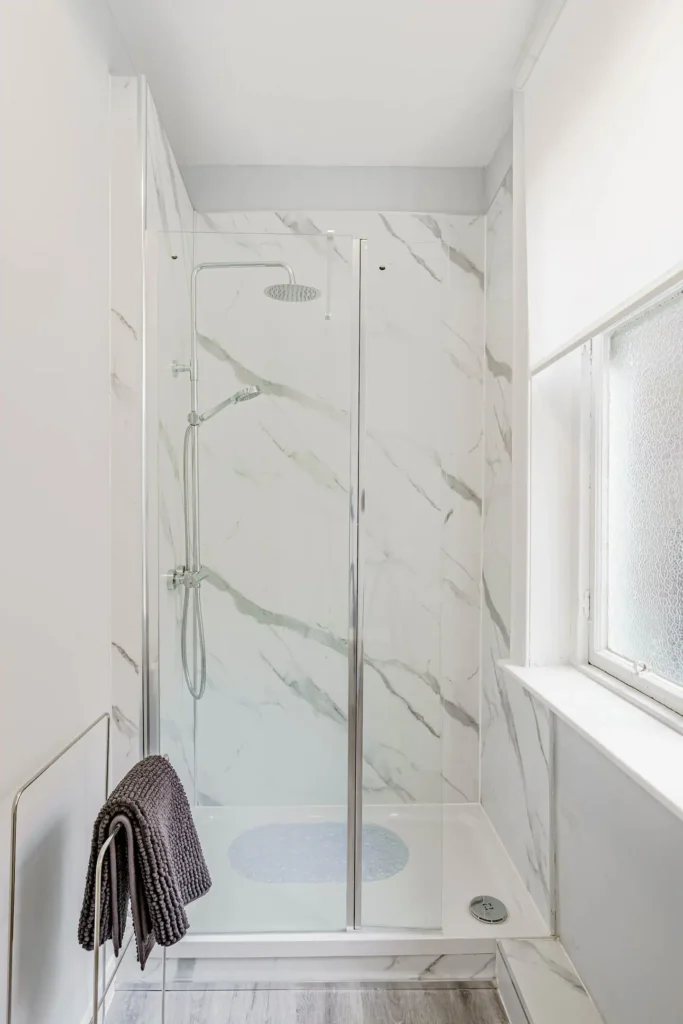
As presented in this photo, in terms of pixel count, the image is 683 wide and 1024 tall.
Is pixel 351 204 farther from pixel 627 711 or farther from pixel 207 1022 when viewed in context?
pixel 207 1022

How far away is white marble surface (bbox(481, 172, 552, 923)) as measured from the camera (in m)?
2.01

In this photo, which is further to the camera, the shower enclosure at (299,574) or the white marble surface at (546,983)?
the shower enclosure at (299,574)

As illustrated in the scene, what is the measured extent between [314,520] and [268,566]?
203 mm

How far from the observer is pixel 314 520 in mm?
1911

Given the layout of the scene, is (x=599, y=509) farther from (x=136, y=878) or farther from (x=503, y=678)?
(x=136, y=878)

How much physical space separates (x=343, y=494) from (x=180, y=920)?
1093 mm

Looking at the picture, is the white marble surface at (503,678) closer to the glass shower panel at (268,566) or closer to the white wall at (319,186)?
the white wall at (319,186)

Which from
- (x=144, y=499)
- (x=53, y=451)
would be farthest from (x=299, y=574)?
(x=53, y=451)

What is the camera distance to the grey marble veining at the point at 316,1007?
1669 mm

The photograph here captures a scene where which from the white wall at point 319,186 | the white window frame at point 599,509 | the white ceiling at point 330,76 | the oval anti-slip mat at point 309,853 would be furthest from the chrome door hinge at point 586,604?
the white wall at point 319,186

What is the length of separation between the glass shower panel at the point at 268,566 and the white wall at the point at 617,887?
0.62 m

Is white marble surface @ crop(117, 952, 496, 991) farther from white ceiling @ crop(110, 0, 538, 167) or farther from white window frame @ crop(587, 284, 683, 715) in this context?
white ceiling @ crop(110, 0, 538, 167)

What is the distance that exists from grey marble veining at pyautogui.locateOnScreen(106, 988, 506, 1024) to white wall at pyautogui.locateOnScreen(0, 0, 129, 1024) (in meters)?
0.22

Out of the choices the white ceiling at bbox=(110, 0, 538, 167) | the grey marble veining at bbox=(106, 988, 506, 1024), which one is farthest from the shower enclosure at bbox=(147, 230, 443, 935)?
the white ceiling at bbox=(110, 0, 538, 167)
